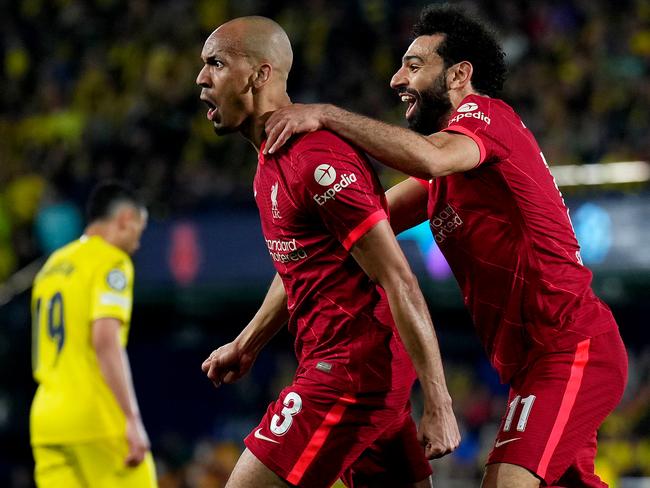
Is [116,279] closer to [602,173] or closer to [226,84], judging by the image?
[226,84]

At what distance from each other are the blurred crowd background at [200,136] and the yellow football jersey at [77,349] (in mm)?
5017

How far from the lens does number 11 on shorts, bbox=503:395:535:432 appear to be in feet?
13.8

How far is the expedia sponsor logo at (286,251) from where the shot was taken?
417 centimetres

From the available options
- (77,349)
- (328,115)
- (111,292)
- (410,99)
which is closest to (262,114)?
(328,115)

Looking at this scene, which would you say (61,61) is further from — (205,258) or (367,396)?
(367,396)

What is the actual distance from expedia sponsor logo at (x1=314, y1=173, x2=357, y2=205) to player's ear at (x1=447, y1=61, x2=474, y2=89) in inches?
36.0

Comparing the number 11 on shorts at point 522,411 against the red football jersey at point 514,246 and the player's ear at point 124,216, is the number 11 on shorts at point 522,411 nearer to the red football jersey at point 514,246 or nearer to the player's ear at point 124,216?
the red football jersey at point 514,246

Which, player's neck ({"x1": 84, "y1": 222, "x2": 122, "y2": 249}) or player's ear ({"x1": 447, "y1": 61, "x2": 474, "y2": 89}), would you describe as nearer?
player's ear ({"x1": 447, "y1": 61, "x2": 474, "y2": 89})

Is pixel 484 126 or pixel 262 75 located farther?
pixel 262 75

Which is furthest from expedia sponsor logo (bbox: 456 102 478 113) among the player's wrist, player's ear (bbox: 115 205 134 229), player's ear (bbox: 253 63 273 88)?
player's ear (bbox: 115 205 134 229)

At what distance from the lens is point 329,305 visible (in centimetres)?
412

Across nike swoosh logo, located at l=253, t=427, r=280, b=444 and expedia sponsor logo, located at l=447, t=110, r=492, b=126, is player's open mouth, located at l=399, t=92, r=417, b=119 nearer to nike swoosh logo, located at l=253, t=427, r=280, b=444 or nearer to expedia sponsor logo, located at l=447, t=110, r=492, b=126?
expedia sponsor logo, located at l=447, t=110, r=492, b=126

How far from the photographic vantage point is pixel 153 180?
13977mm

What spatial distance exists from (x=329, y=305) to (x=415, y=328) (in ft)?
1.42
